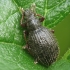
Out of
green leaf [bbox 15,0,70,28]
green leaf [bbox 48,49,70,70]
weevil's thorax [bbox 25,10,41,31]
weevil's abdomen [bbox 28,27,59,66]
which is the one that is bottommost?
green leaf [bbox 48,49,70,70]

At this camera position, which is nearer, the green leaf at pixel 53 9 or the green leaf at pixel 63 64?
the green leaf at pixel 63 64

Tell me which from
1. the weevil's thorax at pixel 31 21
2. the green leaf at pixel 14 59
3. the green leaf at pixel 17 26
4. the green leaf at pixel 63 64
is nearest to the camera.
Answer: the green leaf at pixel 14 59

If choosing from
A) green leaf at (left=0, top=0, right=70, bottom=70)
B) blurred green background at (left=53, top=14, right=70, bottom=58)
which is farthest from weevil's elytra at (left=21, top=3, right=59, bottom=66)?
blurred green background at (left=53, top=14, right=70, bottom=58)

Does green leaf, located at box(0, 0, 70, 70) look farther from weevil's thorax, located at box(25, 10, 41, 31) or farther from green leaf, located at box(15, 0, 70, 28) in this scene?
weevil's thorax, located at box(25, 10, 41, 31)

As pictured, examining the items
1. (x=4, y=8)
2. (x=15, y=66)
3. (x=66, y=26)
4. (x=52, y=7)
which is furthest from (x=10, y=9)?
(x=66, y=26)

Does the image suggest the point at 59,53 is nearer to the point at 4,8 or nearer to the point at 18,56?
the point at 18,56

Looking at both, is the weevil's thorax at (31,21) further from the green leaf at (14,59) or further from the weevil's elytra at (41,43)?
the green leaf at (14,59)

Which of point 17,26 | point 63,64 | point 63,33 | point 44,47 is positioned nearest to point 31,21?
point 17,26

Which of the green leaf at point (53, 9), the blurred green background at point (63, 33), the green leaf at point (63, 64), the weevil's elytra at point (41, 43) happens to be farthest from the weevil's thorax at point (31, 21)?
the green leaf at point (63, 64)

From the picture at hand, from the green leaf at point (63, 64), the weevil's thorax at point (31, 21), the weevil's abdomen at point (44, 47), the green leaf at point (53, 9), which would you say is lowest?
the green leaf at point (63, 64)
